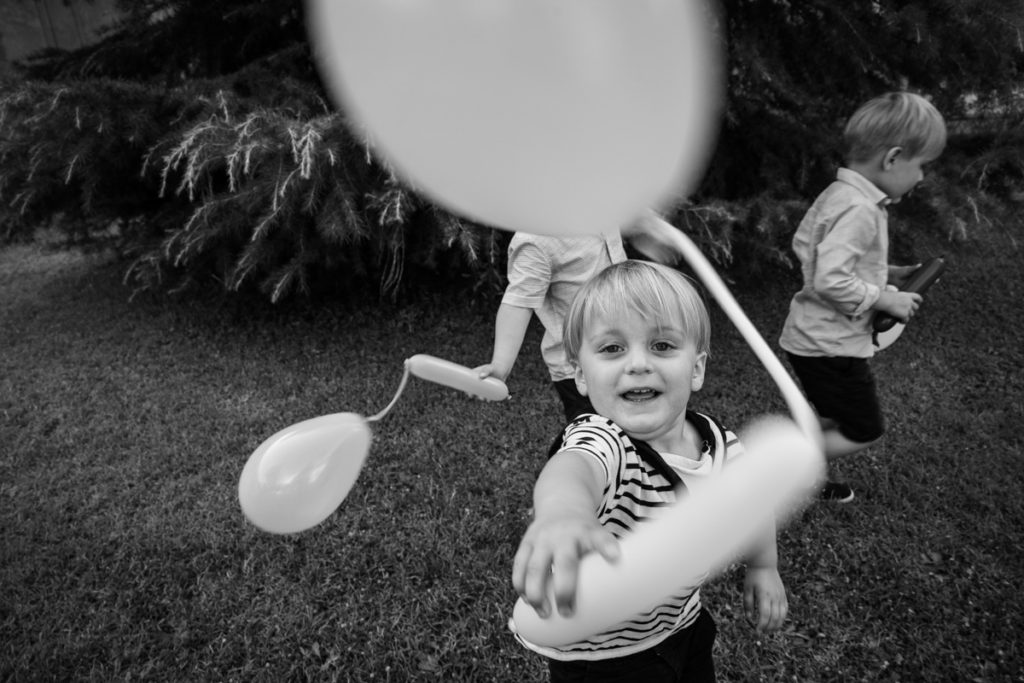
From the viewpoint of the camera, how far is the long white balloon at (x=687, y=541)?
1.93ft

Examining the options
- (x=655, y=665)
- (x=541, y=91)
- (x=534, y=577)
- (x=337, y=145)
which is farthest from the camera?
(x=337, y=145)

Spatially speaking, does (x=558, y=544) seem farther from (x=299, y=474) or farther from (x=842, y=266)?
(x=842, y=266)

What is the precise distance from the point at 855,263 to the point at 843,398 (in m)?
0.49

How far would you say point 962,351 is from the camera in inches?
156

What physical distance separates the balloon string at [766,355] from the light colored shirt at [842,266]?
4.28 feet

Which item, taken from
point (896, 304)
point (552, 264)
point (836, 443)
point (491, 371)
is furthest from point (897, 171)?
point (491, 371)

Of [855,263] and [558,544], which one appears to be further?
[855,263]

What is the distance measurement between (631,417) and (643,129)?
0.48 meters

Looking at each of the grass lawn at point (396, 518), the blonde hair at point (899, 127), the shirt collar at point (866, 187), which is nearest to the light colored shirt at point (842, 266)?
the shirt collar at point (866, 187)

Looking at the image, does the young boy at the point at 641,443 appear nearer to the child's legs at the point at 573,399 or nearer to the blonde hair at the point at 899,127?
the child's legs at the point at 573,399

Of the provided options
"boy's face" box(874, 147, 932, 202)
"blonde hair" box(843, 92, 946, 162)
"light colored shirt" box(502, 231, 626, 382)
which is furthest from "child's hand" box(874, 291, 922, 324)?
"light colored shirt" box(502, 231, 626, 382)

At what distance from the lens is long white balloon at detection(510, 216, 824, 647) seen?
587mm

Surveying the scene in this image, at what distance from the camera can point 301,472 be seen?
52.7 inches

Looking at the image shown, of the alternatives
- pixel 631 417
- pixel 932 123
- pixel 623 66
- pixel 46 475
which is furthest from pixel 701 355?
pixel 46 475
